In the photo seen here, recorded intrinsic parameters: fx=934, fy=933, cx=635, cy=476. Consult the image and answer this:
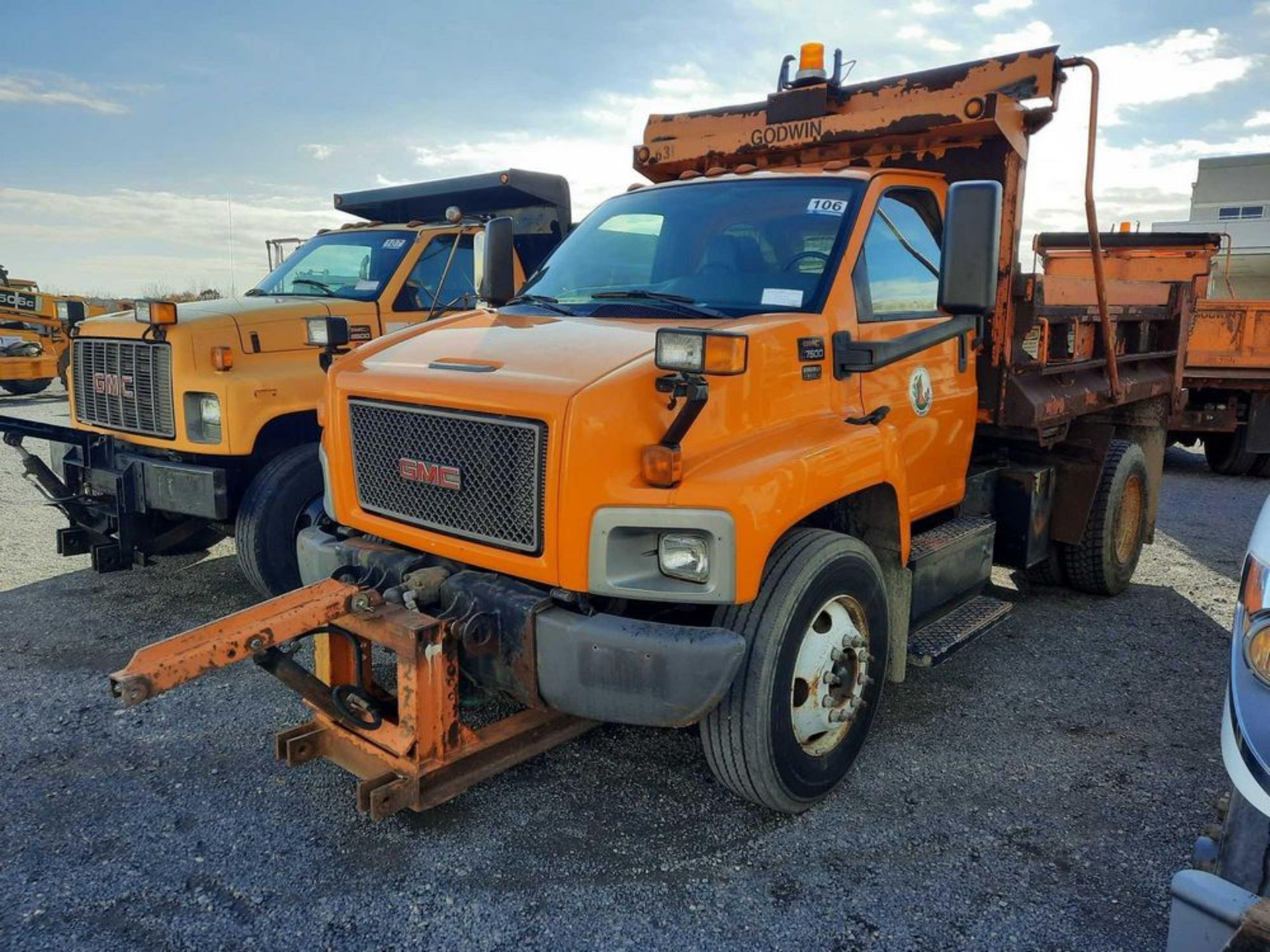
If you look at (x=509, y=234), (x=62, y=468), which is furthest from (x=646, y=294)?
(x=62, y=468)

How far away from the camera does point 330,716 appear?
11.1ft

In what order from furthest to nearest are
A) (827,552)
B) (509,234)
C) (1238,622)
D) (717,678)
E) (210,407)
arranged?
(210,407) < (509,234) < (827,552) < (717,678) < (1238,622)

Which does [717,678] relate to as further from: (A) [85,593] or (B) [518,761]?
(A) [85,593]

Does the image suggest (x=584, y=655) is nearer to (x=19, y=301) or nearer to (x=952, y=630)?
(x=952, y=630)

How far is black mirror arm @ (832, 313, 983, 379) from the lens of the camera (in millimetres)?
3609

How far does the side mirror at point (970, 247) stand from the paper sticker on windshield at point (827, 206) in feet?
1.76

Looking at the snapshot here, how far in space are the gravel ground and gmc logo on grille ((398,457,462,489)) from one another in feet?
4.07

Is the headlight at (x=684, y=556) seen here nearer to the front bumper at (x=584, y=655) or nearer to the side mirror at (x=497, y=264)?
the front bumper at (x=584, y=655)

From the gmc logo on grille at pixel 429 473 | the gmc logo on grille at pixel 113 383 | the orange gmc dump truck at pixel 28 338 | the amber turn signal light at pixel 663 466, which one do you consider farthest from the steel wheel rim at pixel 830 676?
the orange gmc dump truck at pixel 28 338

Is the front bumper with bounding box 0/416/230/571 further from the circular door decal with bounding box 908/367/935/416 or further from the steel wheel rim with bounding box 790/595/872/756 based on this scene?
the circular door decal with bounding box 908/367/935/416

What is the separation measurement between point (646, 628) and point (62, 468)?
15.8ft

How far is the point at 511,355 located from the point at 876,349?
4.66 ft

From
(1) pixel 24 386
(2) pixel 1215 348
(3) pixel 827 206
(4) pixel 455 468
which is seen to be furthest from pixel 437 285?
(1) pixel 24 386

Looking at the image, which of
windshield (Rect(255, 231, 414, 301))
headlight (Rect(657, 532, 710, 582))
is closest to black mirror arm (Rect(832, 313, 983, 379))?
headlight (Rect(657, 532, 710, 582))
